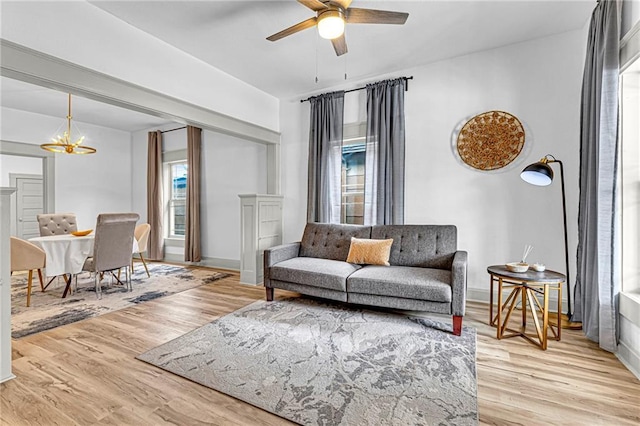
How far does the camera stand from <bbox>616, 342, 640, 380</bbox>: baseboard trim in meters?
2.07

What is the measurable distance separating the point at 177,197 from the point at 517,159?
6.14m

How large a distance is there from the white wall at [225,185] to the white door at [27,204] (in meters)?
4.19

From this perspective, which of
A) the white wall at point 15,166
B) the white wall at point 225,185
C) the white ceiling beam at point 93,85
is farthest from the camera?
the white wall at point 15,166

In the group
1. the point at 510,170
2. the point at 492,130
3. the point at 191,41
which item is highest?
the point at 191,41

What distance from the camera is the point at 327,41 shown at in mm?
3381

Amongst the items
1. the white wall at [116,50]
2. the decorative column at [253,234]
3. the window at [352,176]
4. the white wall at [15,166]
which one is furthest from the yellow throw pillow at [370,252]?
the white wall at [15,166]

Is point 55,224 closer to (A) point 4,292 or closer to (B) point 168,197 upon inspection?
(B) point 168,197

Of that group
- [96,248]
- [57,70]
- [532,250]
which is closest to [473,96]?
[532,250]

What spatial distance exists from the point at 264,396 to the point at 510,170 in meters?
3.39

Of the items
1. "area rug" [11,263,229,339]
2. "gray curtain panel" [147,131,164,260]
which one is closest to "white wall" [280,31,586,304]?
"area rug" [11,263,229,339]

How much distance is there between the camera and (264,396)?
1.85 metres

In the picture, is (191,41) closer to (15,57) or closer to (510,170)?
(15,57)

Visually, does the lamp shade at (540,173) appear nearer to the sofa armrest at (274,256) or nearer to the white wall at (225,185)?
the sofa armrest at (274,256)

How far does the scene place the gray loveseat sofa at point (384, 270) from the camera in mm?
2766
